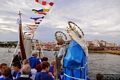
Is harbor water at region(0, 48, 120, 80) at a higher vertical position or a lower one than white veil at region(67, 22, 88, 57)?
lower

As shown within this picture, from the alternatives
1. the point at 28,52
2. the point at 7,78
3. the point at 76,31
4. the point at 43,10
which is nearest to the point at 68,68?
the point at 76,31

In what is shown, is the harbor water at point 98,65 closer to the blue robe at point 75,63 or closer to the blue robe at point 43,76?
the blue robe at point 43,76

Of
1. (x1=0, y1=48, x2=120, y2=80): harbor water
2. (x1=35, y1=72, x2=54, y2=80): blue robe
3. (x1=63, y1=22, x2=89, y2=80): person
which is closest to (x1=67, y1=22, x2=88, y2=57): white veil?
(x1=63, y1=22, x2=89, y2=80): person

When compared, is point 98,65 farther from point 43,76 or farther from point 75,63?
point 75,63

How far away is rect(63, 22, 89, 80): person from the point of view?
329 cm

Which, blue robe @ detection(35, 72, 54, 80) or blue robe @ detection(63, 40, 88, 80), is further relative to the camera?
blue robe @ detection(35, 72, 54, 80)

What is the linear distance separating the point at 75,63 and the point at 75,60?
0.07 meters

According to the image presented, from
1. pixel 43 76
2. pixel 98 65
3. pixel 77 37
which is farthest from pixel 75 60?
pixel 98 65

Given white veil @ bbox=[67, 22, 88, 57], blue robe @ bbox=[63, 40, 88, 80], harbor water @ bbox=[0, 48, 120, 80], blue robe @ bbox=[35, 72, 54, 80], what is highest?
white veil @ bbox=[67, 22, 88, 57]

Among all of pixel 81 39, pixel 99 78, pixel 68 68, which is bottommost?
pixel 99 78

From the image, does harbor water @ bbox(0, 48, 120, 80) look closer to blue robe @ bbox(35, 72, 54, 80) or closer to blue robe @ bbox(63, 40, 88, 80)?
blue robe @ bbox(35, 72, 54, 80)

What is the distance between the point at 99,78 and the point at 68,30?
5.11 feet

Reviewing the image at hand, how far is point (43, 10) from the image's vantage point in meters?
10.5

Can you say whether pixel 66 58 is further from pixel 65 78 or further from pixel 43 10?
pixel 43 10
